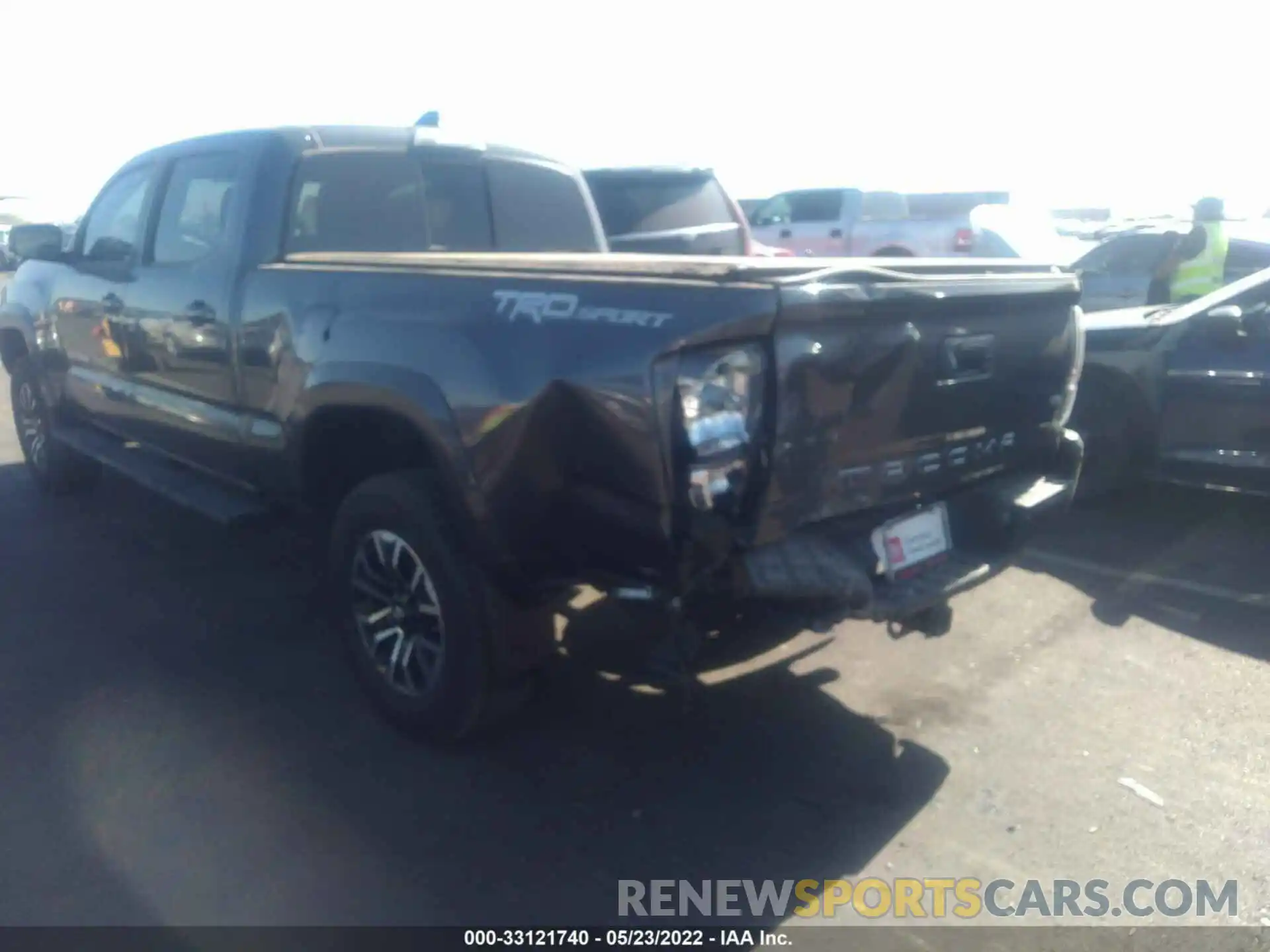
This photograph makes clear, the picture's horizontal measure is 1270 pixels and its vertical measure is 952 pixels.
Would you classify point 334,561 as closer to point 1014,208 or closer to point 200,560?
point 200,560

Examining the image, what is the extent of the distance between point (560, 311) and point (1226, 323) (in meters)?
4.29

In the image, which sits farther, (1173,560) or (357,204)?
(1173,560)

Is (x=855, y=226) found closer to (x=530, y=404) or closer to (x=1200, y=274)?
(x=1200, y=274)

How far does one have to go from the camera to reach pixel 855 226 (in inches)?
594

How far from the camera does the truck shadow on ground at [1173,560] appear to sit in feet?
16.0

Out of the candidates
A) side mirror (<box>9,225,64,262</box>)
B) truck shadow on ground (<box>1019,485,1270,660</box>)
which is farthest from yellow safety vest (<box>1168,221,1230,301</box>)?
side mirror (<box>9,225,64,262</box>)

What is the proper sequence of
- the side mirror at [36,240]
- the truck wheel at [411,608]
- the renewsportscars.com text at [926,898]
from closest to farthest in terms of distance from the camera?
the renewsportscars.com text at [926,898]
the truck wheel at [411,608]
the side mirror at [36,240]

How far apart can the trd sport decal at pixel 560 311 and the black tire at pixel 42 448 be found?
14.7ft

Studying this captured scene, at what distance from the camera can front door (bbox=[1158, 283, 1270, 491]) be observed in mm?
5719

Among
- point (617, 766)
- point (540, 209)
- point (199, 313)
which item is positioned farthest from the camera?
point (540, 209)

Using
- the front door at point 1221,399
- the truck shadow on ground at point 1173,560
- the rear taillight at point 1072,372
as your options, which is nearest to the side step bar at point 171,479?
the rear taillight at point 1072,372

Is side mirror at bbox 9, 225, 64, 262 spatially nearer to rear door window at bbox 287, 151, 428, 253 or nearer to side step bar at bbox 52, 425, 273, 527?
side step bar at bbox 52, 425, 273, 527

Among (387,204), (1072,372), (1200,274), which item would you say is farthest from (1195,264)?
(387,204)

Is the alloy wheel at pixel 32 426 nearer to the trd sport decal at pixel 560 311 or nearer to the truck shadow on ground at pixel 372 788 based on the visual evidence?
the truck shadow on ground at pixel 372 788
